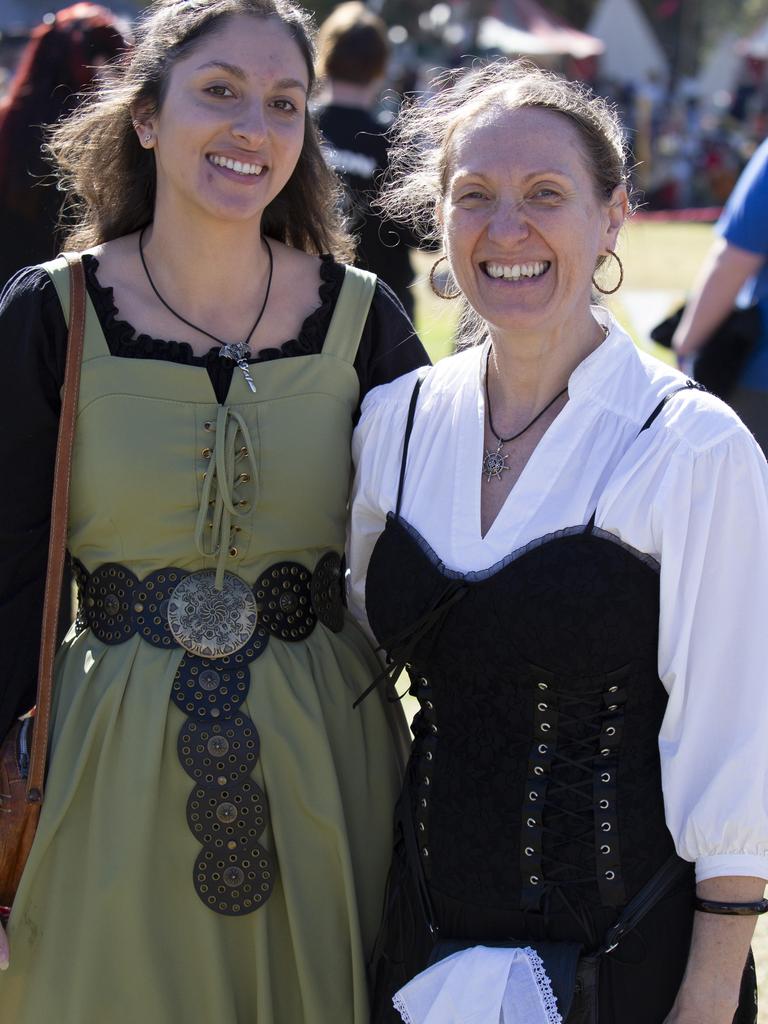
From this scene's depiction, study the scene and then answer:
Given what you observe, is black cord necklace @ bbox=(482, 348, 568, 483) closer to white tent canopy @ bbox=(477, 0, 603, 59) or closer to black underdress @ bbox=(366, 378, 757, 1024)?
black underdress @ bbox=(366, 378, 757, 1024)

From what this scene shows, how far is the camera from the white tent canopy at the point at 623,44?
127 ft

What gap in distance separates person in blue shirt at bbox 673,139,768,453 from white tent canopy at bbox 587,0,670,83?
121 ft

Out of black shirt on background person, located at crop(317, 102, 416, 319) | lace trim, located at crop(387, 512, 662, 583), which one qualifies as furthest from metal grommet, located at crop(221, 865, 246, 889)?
black shirt on background person, located at crop(317, 102, 416, 319)

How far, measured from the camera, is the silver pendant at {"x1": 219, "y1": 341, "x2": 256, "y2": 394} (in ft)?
7.68

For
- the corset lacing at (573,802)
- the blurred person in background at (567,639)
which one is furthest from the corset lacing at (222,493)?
the corset lacing at (573,802)

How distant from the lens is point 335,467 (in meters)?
2.39

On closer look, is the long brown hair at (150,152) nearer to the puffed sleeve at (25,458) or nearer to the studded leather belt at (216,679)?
the puffed sleeve at (25,458)

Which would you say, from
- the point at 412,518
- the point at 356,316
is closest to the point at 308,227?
the point at 356,316

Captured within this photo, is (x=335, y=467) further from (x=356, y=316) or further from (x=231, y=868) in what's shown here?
(x=231, y=868)

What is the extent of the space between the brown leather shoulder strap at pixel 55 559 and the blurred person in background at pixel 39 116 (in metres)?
1.57

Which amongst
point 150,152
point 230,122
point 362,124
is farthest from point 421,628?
point 362,124

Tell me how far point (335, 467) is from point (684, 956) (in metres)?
0.98

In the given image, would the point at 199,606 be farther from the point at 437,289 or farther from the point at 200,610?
the point at 437,289

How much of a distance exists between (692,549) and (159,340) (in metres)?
1.00
